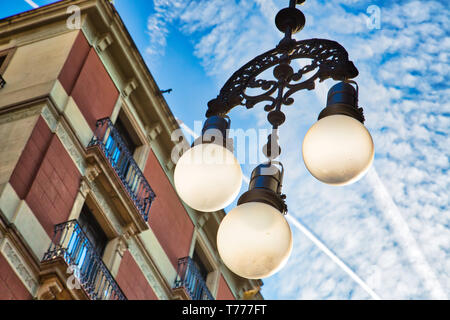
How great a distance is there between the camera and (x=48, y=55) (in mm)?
16719

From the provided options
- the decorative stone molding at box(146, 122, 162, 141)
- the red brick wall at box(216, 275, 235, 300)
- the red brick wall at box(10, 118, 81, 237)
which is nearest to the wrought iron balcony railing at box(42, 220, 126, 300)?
the red brick wall at box(10, 118, 81, 237)

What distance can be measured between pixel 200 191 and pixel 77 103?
11809mm

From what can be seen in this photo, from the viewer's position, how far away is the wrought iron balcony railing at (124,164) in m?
16.2

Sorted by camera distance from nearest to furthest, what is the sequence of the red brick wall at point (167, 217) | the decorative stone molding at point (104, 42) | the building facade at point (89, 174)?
the building facade at point (89, 174) → the decorative stone molding at point (104, 42) → the red brick wall at point (167, 217)

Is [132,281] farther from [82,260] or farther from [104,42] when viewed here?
[104,42]

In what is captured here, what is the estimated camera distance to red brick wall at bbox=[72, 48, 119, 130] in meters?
16.2

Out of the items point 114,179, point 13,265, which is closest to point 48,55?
point 114,179

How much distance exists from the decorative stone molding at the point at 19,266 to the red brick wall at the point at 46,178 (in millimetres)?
1003

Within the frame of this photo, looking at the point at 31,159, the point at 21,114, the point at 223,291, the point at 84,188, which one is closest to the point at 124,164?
the point at 84,188

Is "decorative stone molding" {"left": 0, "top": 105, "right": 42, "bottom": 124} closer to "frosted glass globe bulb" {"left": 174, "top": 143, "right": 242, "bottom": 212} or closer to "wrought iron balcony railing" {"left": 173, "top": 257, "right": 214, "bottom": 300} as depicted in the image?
"wrought iron balcony railing" {"left": 173, "top": 257, "right": 214, "bottom": 300}

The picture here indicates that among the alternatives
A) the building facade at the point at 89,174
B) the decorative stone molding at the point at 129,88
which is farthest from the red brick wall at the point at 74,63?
the decorative stone molding at the point at 129,88

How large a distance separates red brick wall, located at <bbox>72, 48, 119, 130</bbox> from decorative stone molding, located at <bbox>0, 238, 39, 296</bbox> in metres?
4.39

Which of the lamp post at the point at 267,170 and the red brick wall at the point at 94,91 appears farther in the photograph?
the red brick wall at the point at 94,91

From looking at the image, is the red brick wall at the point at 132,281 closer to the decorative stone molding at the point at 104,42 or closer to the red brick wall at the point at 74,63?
the red brick wall at the point at 74,63
